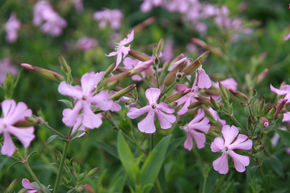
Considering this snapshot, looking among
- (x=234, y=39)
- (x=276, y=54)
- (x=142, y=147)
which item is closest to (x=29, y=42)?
(x=234, y=39)

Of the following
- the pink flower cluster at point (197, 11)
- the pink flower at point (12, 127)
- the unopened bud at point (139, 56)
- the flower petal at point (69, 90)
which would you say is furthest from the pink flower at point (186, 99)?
the pink flower cluster at point (197, 11)

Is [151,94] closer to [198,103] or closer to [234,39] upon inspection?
[198,103]

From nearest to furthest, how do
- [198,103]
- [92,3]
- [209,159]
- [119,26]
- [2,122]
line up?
[2,122] → [198,103] → [209,159] → [119,26] → [92,3]

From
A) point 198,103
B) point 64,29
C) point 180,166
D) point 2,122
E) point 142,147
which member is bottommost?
point 64,29

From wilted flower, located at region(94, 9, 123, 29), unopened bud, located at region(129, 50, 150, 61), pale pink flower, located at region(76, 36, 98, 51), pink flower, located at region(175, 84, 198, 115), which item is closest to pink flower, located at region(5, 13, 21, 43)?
pale pink flower, located at region(76, 36, 98, 51)

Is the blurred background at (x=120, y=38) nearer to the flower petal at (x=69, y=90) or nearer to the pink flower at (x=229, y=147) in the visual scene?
the pink flower at (x=229, y=147)

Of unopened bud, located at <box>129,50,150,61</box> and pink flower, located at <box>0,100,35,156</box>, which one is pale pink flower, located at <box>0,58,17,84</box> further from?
pink flower, located at <box>0,100,35,156</box>

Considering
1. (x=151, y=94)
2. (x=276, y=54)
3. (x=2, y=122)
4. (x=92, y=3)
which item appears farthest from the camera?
(x=92, y=3)
